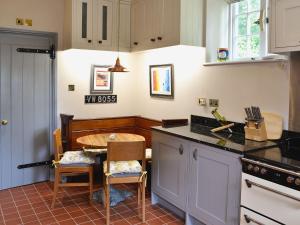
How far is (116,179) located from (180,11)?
6.16ft

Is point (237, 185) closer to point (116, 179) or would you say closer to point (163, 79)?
point (116, 179)

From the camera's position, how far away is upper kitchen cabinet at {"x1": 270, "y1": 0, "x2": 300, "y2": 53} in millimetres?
2182

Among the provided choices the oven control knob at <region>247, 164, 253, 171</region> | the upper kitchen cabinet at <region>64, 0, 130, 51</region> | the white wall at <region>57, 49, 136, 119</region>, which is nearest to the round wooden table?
the white wall at <region>57, 49, 136, 119</region>

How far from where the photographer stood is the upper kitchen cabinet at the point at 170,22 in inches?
128

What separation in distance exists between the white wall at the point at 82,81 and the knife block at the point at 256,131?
239 cm

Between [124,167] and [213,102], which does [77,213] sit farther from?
[213,102]

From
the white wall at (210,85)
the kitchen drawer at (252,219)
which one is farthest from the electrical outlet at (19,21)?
the kitchen drawer at (252,219)

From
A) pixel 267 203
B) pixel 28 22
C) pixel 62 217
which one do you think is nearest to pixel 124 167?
pixel 62 217

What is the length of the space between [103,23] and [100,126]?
1.45 m

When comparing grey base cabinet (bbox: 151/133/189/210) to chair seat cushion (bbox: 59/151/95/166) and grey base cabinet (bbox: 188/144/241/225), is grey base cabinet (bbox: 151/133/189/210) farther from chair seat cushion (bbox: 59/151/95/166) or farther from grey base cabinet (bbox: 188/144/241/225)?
chair seat cushion (bbox: 59/151/95/166)

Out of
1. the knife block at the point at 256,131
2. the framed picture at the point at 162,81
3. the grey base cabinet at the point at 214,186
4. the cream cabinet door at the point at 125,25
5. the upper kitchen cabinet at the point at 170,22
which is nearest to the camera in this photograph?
the grey base cabinet at the point at 214,186

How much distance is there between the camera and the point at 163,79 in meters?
4.05

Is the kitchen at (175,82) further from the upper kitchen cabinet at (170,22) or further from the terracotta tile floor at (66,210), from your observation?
the terracotta tile floor at (66,210)

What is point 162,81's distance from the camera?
4.08 meters
